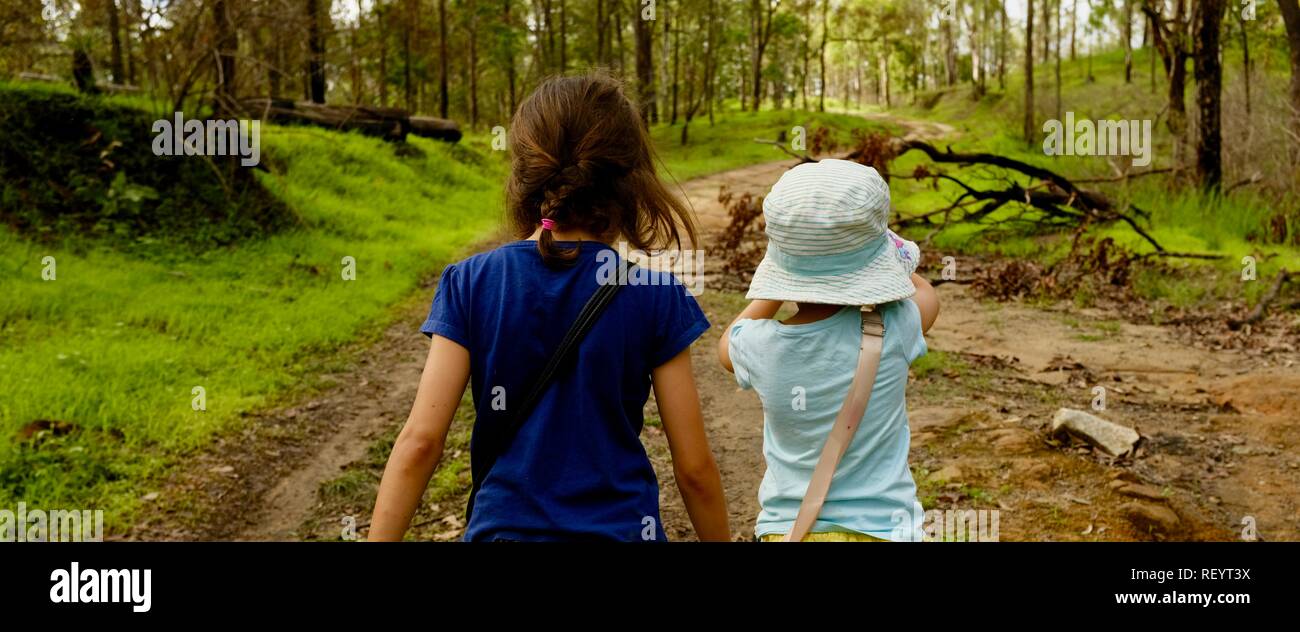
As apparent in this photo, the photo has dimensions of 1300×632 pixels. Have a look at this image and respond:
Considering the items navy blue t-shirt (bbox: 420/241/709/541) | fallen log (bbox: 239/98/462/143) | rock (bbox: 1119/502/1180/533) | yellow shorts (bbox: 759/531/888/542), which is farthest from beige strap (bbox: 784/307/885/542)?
fallen log (bbox: 239/98/462/143)

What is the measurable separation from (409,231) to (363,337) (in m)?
5.22

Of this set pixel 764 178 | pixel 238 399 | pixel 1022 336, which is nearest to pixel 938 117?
pixel 764 178

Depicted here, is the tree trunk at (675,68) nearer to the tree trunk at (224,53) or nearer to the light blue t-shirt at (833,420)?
the tree trunk at (224,53)

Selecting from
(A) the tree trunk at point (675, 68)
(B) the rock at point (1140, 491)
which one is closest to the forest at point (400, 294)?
(B) the rock at point (1140, 491)

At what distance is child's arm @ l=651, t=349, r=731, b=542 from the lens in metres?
2.35

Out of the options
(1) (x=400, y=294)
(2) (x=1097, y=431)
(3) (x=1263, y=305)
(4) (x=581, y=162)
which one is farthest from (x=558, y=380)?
(1) (x=400, y=294)

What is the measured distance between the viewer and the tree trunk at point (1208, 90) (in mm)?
13367

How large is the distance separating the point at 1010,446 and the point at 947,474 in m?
0.56

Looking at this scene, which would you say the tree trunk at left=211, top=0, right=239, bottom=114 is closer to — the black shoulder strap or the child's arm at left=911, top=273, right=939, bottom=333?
the child's arm at left=911, top=273, right=939, bottom=333

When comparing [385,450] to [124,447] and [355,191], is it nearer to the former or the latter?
[124,447]

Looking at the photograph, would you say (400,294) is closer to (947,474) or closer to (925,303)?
(947,474)

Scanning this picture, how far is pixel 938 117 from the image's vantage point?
2007 inches

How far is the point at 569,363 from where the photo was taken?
2223 millimetres

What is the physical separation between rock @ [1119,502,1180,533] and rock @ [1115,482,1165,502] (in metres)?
0.12
